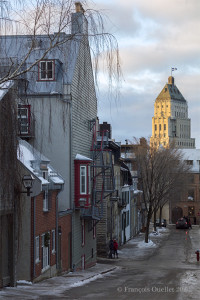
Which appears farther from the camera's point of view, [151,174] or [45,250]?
[151,174]

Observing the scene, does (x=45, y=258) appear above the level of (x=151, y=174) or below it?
below

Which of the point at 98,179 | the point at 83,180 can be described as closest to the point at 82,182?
the point at 83,180

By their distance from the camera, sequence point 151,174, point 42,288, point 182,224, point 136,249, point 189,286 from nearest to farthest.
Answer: point 42,288, point 189,286, point 136,249, point 151,174, point 182,224

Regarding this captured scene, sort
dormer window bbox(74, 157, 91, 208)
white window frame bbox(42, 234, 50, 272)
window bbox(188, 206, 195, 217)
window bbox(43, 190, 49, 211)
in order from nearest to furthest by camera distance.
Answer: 1. white window frame bbox(42, 234, 50, 272)
2. window bbox(43, 190, 49, 211)
3. dormer window bbox(74, 157, 91, 208)
4. window bbox(188, 206, 195, 217)

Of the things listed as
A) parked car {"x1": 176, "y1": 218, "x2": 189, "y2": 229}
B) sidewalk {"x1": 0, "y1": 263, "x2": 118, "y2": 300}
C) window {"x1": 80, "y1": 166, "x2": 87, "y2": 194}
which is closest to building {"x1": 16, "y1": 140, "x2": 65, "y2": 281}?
sidewalk {"x1": 0, "y1": 263, "x2": 118, "y2": 300}

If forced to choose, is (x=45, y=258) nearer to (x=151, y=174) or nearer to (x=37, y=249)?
(x=37, y=249)

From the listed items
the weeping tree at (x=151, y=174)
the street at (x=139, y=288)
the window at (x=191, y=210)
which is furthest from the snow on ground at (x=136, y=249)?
the window at (x=191, y=210)

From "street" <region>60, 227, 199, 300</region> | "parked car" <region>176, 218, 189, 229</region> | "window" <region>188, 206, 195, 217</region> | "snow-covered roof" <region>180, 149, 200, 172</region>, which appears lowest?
"parked car" <region>176, 218, 189, 229</region>

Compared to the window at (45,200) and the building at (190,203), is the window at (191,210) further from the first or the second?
the window at (45,200)

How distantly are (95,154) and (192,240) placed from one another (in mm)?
26045

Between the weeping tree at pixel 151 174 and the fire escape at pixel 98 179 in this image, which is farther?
the weeping tree at pixel 151 174

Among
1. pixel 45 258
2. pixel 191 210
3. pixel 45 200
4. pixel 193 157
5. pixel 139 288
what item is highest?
pixel 193 157

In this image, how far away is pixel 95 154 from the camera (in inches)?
1357

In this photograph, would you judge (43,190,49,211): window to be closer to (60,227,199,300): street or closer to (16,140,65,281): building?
(16,140,65,281): building
